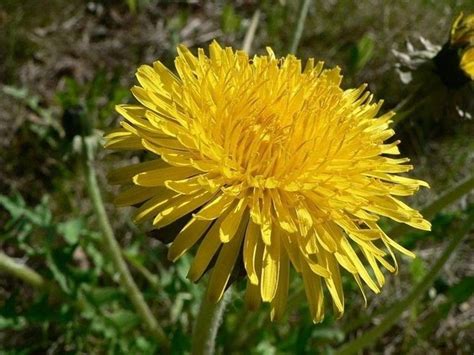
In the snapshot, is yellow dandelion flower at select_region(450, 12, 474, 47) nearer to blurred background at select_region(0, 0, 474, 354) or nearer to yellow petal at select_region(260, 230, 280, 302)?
blurred background at select_region(0, 0, 474, 354)

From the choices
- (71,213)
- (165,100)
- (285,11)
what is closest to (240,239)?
(165,100)

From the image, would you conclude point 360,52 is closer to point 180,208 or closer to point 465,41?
point 465,41

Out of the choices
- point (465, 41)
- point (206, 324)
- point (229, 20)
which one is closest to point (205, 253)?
point (206, 324)

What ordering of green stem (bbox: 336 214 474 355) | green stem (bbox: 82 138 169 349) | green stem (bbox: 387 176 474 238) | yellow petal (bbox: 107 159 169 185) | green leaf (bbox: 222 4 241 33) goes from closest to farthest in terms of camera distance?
yellow petal (bbox: 107 159 169 185)
green stem (bbox: 387 176 474 238)
green stem (bbox: 336 214 474 355)
green stem (bbox: 82 138 169 349)
green leaf (bbox: 222 4 241 33)

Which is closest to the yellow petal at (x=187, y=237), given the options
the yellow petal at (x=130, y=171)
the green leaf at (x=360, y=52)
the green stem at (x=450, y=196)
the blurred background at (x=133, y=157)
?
the yellow petal at (x=130, y=171)

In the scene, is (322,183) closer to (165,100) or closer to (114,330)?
(165,100)

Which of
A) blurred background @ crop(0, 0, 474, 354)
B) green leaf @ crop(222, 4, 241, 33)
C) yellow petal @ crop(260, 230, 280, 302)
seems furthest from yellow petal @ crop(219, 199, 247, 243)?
green leaf @ crop(222, 4, 241, 33)
